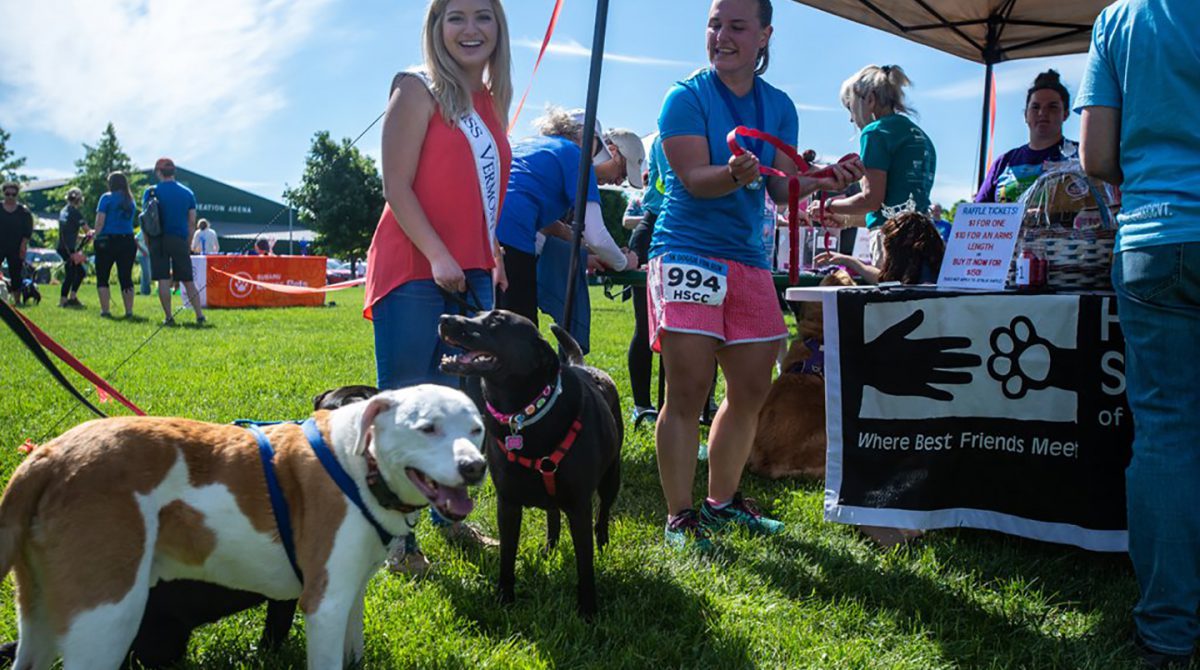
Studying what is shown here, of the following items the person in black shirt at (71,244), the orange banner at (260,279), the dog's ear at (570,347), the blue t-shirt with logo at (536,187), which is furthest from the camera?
the orange banner at (260,279)

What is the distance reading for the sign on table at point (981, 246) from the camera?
3.28m

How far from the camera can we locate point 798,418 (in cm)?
439

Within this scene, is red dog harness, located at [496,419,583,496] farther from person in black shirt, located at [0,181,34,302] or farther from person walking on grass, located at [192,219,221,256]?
person walking on grass, located at [192,219,221,256]

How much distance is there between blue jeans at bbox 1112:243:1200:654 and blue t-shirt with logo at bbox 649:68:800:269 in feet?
4.28

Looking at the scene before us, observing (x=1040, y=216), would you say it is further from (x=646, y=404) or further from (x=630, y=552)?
(x=646, y=404)

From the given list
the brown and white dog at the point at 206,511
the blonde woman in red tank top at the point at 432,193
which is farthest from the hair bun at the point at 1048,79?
the brown and white dog at the point at 206,511

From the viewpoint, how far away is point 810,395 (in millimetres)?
4461

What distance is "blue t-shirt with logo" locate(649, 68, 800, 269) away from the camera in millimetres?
3145

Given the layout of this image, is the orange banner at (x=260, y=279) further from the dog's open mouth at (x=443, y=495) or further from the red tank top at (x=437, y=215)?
the dog's open mouth at (x=443, y=495)

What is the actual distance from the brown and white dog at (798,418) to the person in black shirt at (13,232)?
12.2 m

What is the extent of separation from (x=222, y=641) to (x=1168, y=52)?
10.2ft

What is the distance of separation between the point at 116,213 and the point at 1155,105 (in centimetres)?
1254

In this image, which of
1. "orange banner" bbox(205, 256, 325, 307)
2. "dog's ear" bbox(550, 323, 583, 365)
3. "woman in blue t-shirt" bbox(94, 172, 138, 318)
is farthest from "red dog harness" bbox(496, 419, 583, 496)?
"orange banner" bbox(205, 256, 325, 307)

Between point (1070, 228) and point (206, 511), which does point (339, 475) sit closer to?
point (206, 511)
